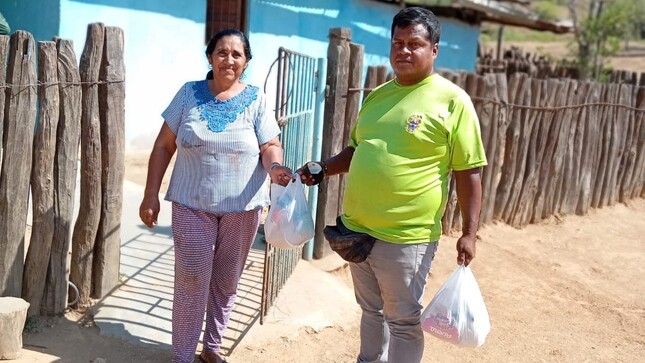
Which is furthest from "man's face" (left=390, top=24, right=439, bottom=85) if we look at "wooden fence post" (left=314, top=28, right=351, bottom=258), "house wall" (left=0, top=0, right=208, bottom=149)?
"house wall" (left=0, top=0, right=208, bottom=149)

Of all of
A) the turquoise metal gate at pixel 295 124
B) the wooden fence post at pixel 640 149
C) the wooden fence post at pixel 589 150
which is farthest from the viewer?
the wooden fence post at pixel 640 149

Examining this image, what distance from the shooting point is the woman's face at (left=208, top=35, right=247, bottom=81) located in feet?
12.2

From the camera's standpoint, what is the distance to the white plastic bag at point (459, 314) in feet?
11.2

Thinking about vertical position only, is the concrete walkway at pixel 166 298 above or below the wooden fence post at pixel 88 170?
below

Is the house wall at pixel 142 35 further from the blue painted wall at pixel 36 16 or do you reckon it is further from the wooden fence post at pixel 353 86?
the wooden fence post at pixel 353 86

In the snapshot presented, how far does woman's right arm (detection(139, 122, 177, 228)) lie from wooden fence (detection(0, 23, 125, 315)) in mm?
903

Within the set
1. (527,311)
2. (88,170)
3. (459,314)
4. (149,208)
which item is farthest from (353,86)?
(459,314)

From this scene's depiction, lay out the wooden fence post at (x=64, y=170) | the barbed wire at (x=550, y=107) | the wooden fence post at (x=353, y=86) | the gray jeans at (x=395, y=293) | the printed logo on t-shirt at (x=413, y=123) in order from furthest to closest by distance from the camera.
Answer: the barbed wire at (x=550, y=107)
the wooden fence post at (x=353, y=86)
the wooden fence post at (x=64, y=170)
the gray jeans at (x=395, y=293)
the printed logo on t-shirt at (x=413, y=123)

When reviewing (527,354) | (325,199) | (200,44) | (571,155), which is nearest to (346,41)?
(325,199)

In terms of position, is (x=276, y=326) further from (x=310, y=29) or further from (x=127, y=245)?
(x=310, y=29)

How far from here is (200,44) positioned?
11.0 m

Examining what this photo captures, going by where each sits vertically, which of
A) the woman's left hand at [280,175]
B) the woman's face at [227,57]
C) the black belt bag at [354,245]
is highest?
the woman's face at [227,57]

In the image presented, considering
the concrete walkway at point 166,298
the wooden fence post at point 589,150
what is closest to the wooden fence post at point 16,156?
the concrete walkway at point 166,298

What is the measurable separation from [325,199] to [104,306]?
6.62ft
